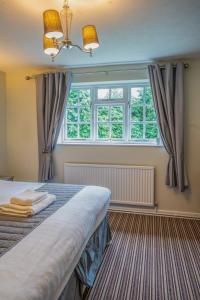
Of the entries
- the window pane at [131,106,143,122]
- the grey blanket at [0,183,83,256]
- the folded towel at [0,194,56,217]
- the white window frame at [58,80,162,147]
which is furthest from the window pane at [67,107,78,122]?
the folded towel at [0,194,56,217]

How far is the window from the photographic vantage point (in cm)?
378

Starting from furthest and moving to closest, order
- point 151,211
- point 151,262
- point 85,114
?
point 85,114 < point 151,211 < point 151,262

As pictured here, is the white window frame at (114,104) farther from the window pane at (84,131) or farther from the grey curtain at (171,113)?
the grey curtain at (171,113)

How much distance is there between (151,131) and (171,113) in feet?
1.65

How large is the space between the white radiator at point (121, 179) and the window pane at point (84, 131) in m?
0.53

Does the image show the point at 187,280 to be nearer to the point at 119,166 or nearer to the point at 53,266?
the point at 53,266

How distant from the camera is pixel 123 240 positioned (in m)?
2.83

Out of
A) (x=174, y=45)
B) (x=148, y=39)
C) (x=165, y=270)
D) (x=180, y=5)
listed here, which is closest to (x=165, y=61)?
(x=174, y=45)

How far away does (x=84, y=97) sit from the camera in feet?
13.2

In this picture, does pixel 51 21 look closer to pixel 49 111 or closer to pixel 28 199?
pixel 28 199

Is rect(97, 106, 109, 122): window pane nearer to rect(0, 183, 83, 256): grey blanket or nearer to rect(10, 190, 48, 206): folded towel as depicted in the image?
rect(0, 183, 83, 256): grey blanket

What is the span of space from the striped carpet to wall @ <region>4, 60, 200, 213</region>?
416mm

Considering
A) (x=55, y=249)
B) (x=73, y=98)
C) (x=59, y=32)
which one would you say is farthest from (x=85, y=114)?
(x=55, y=249)

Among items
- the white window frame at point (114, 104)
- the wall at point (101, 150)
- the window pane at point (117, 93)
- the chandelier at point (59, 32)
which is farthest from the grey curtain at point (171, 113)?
the chandelier at point (59, 32)
